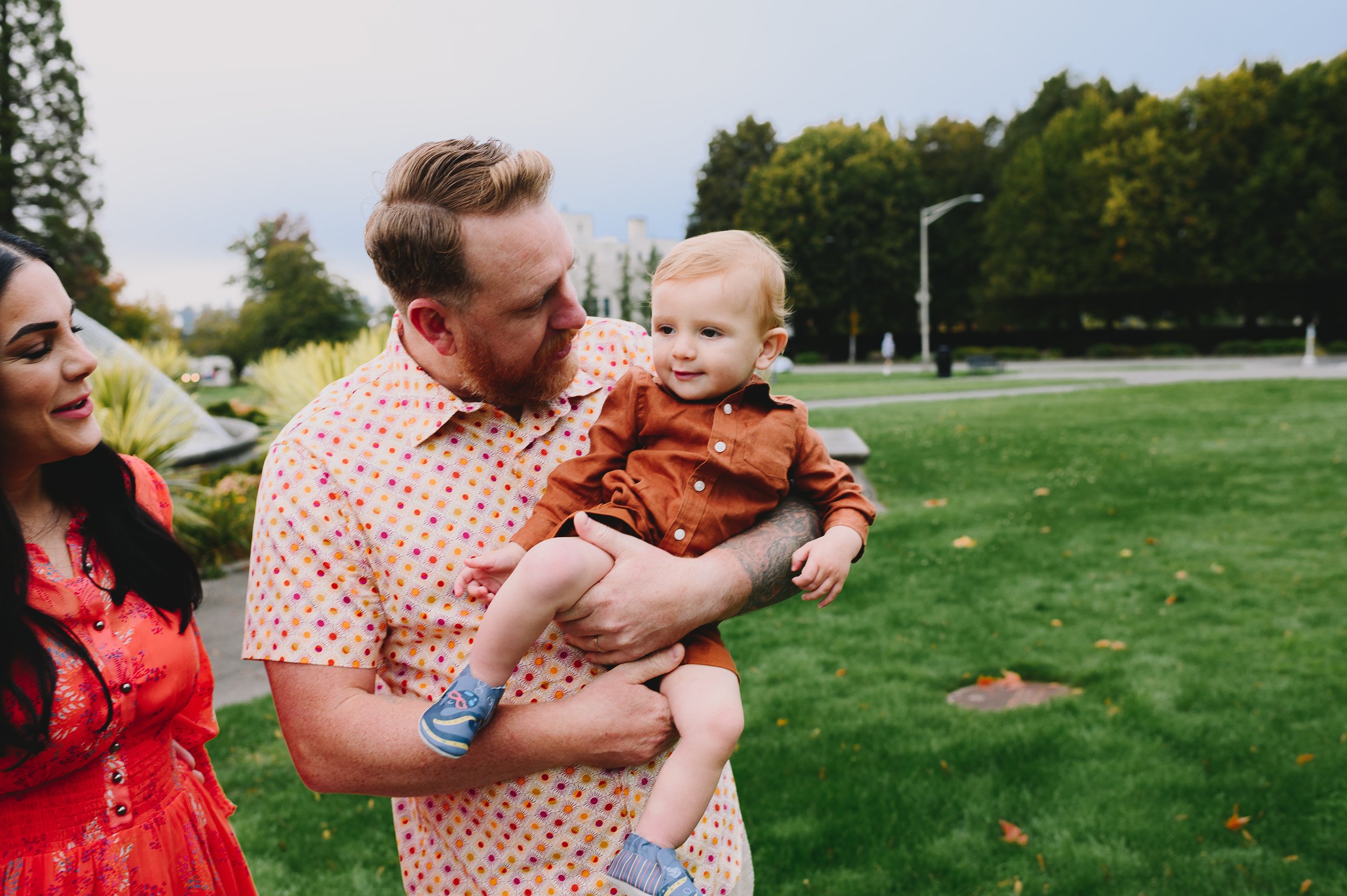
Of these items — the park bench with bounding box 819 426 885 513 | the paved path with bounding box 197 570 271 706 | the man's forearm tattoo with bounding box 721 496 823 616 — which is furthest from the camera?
the park bench with bounding box 819 426 885 513

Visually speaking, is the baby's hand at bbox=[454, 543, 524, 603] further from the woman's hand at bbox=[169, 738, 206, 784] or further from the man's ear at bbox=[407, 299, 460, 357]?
the woman's hand at bbox=[169, 738, 206, 784]

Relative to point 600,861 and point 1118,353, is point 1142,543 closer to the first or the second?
point 600,861

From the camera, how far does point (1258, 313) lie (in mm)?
40312

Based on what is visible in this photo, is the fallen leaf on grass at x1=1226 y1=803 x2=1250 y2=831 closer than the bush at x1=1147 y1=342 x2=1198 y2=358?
Yes

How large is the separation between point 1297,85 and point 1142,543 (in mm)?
41528

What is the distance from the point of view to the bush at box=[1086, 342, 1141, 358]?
40.5m

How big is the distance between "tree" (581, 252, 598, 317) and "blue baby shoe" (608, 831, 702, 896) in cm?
4289

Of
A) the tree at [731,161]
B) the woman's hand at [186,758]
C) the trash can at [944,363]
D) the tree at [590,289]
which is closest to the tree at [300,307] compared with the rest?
the tree at [590,289]

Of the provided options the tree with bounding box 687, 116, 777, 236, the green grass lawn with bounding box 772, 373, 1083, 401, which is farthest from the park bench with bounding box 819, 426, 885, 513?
the tree with bounding box 687, 116, 777, 236

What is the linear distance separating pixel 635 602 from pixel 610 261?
61.6 metres

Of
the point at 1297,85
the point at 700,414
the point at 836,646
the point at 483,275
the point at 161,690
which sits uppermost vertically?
the point at 1297,85

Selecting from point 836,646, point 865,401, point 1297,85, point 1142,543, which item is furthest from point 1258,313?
point 836,646

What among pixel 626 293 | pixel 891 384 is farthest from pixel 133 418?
pixel 626 293

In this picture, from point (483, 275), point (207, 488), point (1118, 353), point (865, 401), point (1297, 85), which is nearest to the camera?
point (483, 275)
